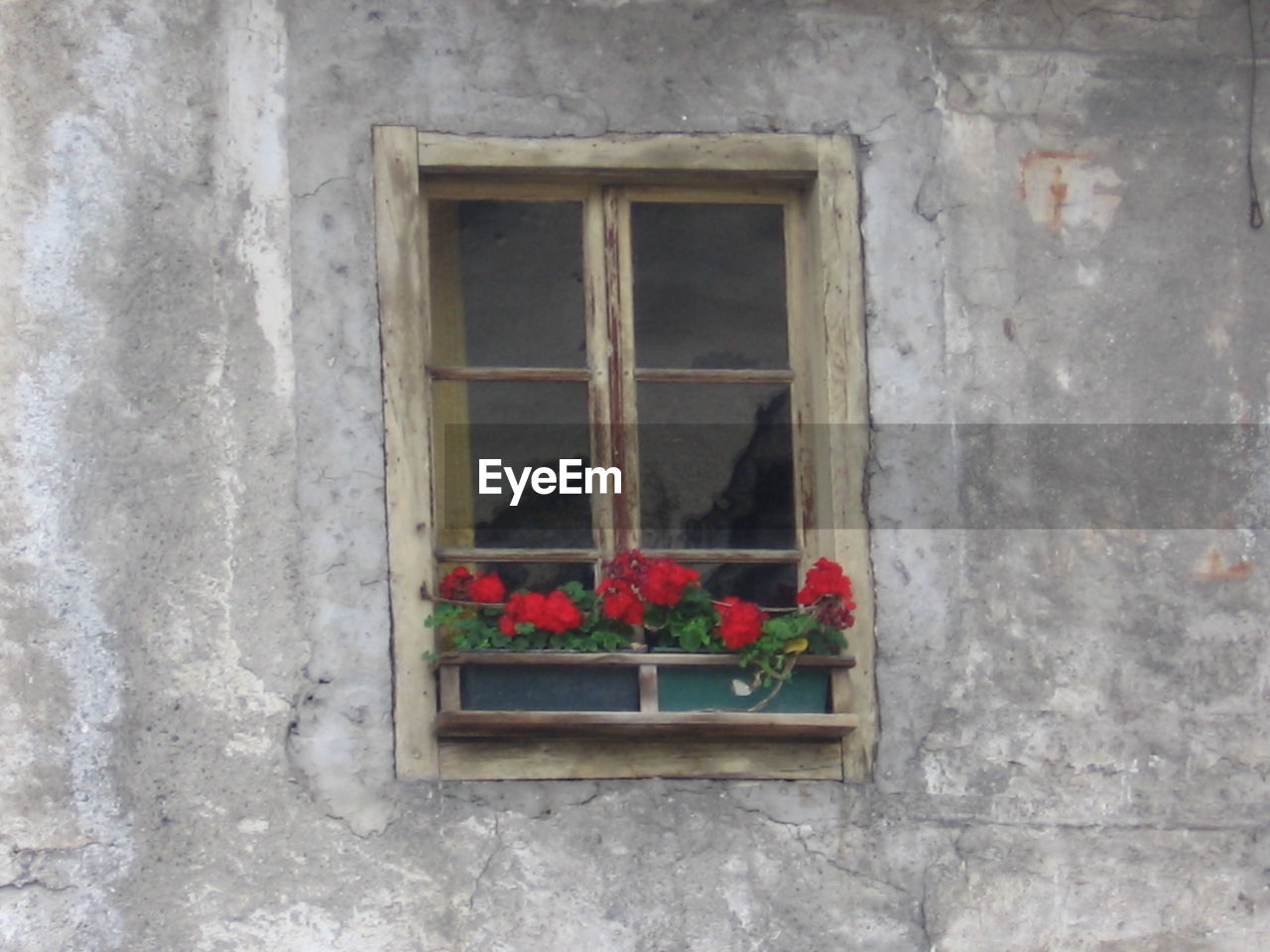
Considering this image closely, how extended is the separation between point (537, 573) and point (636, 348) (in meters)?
0.56

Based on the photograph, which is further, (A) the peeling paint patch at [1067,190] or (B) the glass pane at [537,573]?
(A) the peeling paint patch at [1067,190]

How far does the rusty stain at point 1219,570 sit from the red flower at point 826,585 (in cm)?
80

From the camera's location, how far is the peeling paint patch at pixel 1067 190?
213 inches

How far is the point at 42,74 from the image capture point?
5.08 m

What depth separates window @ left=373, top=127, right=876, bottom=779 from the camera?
5238mm

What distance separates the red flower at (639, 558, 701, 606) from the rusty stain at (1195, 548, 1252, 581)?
1.16 meters

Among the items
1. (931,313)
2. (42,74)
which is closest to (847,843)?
(931,313)

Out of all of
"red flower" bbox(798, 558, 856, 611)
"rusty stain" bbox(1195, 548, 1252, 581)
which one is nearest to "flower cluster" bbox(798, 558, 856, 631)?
"red flower" bbox(798, 558, 856, 611)

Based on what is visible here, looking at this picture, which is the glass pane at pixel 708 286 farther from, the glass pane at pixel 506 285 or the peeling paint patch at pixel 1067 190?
the peeling paint patch at pixel 1067 190

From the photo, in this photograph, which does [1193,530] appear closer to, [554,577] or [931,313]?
[931,313]

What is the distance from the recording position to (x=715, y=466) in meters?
5.37

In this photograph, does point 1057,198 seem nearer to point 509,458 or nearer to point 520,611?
point 509,458

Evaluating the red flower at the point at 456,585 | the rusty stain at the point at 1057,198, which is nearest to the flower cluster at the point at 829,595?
the red flower at the point at 456,585

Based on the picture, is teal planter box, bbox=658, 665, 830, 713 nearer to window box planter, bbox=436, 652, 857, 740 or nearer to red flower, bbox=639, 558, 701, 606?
window box planter, bbox=436, 652, 857, 740
